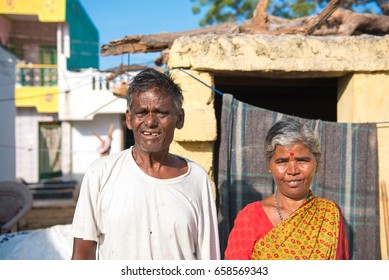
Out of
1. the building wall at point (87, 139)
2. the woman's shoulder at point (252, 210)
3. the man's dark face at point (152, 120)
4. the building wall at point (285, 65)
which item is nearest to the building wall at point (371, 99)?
the building wall at point (285, 65)

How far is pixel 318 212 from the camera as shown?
1.98 m

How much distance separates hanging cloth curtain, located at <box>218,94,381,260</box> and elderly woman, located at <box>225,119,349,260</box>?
0.90 m

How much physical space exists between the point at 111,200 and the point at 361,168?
202cm

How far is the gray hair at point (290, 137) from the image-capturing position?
194 centimetres

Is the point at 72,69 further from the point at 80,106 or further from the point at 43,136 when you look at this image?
the point at 43,136

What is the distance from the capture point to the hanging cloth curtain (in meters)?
2.92

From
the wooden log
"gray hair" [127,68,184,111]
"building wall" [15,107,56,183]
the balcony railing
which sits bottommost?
"building wall" [15,107,56,183]

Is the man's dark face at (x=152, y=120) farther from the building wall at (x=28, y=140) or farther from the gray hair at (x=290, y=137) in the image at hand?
the building wall at (x=28, y=140)

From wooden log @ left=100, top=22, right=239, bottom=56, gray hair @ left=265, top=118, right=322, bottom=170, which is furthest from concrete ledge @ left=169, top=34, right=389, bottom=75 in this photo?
gray hair @ left=265, top=118, right=322, bottom=170

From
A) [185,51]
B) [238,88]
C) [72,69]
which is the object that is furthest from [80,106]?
[185,51]

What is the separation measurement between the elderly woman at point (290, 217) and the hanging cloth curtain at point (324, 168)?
0.90m

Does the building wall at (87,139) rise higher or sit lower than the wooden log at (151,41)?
lower

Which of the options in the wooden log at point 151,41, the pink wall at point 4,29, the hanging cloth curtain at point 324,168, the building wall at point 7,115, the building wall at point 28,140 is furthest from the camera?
the building wall at point 28,140

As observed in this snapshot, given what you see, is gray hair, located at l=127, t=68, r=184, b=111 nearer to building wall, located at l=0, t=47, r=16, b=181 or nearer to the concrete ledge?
the concrete ledge
